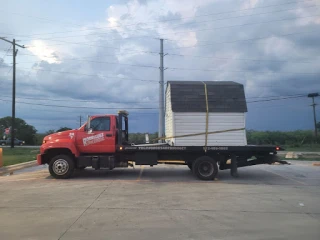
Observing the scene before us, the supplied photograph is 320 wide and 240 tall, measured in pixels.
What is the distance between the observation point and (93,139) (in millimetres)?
13023

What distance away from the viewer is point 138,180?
1257 cm

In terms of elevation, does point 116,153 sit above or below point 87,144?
below

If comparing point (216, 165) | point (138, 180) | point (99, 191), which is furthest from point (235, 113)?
point (99, 191)

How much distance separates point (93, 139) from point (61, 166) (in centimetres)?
155

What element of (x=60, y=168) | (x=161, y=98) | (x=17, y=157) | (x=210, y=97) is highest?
(x=161, y=98)

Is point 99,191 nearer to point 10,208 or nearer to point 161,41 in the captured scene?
point 10,208

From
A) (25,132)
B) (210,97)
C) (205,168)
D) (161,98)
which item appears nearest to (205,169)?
(205,168)

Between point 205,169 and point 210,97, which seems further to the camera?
point 210,97

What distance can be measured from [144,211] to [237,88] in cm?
785

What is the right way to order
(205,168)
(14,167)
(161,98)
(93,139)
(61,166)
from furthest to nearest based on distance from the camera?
(161,98), (14,167), (93,139), (205,168), (61,166)

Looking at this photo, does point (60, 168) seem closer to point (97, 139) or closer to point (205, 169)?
point (97, 139)

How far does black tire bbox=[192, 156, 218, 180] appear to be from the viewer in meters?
12.8

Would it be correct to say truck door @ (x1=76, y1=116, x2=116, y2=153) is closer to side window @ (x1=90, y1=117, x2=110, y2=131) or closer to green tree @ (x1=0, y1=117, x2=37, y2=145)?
side window @ (x1=90, y1=117, x2=110, y2=131)

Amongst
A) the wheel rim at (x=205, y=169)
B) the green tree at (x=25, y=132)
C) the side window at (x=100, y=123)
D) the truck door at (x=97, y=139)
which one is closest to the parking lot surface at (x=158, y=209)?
the wheel rim at (x=205, y=169)
